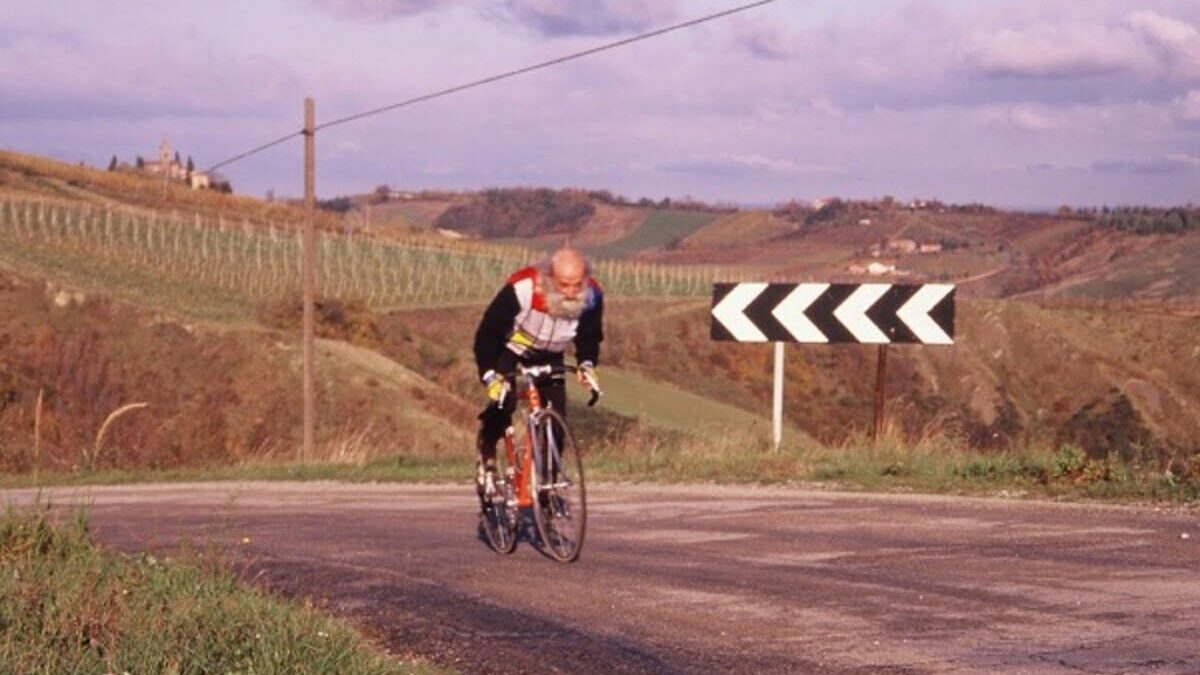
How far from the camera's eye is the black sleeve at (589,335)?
10.1m

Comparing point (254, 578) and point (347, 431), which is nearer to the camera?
point (254, 578)

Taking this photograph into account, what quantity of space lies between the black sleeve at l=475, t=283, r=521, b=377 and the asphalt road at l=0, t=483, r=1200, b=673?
114cm

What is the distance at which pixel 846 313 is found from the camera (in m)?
16.4

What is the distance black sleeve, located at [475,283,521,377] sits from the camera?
10.0 m

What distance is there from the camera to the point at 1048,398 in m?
60.9

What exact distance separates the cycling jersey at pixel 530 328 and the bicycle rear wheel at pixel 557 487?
366mm

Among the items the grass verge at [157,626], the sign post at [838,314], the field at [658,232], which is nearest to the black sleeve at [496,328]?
the grass verge at [157,626]

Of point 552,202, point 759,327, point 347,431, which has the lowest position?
point 347,431

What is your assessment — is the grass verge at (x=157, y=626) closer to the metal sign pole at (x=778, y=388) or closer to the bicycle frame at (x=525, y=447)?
the bicycle frame at (x=525, y=447)

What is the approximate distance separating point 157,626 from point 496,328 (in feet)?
11.3

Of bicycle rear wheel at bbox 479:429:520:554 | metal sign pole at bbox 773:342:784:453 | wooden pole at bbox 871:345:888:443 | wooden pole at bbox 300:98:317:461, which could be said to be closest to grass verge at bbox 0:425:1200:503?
metal sign pole at bbox 773:342:784:453

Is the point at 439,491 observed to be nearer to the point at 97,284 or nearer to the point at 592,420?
the point at 592,420

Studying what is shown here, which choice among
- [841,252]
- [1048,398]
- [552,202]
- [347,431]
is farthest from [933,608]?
[552,202]

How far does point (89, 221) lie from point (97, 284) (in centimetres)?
1530
